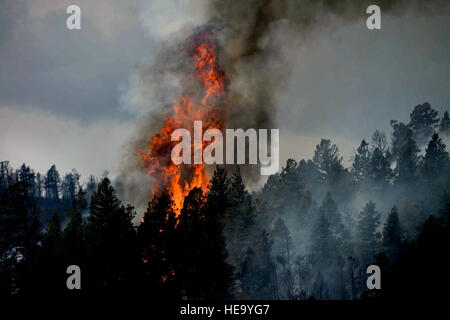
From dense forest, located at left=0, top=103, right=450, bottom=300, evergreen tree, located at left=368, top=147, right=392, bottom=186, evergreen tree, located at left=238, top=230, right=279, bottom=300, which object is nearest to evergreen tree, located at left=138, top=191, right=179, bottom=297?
dense forest, located at left=0, top=103, right=450, bottom=300

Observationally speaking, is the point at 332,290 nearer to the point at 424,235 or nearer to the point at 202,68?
the point at 424,235

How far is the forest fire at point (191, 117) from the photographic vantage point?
225 ft

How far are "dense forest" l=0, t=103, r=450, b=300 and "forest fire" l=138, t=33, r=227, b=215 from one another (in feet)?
18.5

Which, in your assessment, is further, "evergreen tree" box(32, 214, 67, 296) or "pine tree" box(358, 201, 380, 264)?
"pine tree" box(358, 201, 380, 264)

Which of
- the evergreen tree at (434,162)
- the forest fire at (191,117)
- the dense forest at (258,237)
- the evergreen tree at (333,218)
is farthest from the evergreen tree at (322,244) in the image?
the evergreen tree at (434,162)

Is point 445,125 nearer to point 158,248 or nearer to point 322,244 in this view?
point 322,244

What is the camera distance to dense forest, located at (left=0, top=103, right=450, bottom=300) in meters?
29.0

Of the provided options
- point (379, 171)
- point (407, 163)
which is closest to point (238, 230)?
point (407, 163)

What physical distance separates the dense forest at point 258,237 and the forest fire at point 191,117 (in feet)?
18.5

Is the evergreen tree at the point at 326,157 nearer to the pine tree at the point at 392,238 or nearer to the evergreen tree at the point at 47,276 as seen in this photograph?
the pine tree at the point at 392,238

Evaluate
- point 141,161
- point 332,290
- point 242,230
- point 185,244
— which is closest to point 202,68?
point 141,161

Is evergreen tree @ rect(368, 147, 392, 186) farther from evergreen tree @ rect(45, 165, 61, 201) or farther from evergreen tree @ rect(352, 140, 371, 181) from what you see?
evergreen tree @ rect(45, 165, 61, 201)

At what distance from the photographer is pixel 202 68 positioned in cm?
7888
